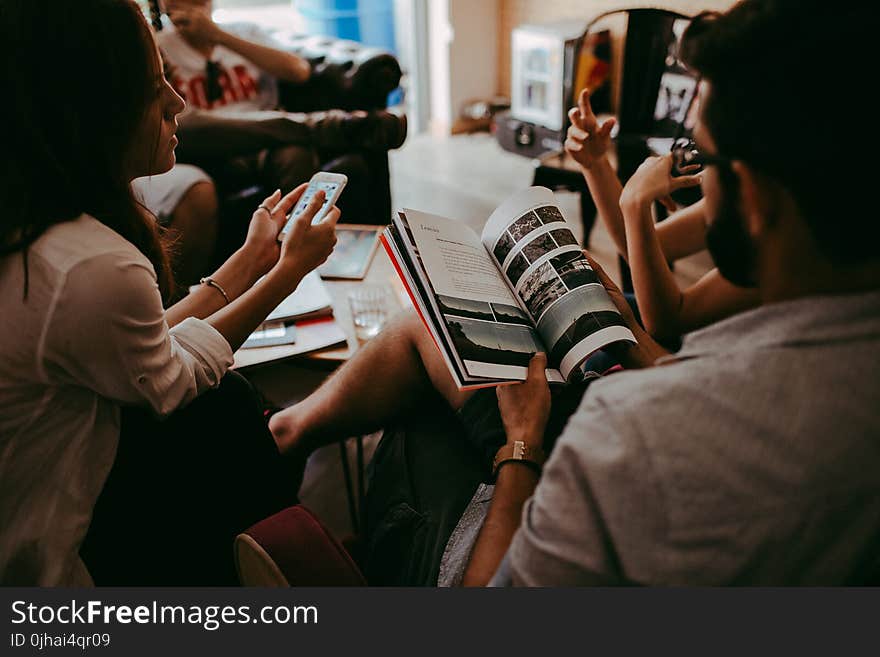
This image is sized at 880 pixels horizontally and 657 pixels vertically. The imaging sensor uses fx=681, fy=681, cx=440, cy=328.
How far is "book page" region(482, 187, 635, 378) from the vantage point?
0.94m

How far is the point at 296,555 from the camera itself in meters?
0.70

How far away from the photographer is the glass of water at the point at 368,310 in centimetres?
135

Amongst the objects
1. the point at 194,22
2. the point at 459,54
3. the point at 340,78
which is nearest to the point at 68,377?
the point at 194,22

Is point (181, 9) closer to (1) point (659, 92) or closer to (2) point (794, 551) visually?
(1) point (659, 92)

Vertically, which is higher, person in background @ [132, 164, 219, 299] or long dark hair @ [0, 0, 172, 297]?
long dark hair @ [0, 0, 172, 297]

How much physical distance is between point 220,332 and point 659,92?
2333mm

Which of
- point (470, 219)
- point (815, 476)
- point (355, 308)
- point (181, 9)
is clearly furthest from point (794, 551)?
point (470, 219)

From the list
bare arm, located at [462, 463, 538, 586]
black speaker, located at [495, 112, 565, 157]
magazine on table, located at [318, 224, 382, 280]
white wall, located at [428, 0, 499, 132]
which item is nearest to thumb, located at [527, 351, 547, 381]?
bare arm, located at [462, 463, 538, 586]

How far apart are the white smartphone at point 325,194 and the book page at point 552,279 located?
0.92 feet

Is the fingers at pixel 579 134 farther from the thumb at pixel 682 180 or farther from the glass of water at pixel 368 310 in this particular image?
the glass of water at pixel 368 310

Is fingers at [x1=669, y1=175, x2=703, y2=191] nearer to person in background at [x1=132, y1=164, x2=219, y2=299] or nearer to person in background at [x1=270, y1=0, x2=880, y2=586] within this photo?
person in background at [x1=270, y1=0, x2=880, y2=586]

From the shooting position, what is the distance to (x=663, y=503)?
49 cm

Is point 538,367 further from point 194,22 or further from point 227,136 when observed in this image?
point 194,22

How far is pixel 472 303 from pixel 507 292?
0.11 meters
